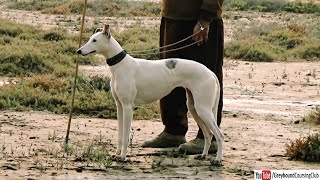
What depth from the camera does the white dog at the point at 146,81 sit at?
25.1 ft

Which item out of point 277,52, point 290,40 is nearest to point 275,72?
point 277,52

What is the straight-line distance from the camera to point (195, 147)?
8.36 meters

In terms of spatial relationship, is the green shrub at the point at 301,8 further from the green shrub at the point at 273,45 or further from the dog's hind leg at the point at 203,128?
the dog's hind leg at the point at 203,128

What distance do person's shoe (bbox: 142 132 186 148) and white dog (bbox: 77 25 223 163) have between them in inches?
35.7

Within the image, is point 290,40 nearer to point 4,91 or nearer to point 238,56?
point 238,56

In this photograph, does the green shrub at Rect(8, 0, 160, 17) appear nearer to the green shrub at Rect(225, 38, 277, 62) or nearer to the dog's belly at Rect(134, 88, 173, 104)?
the green shrub at Rect(225, 38, 277, 62)

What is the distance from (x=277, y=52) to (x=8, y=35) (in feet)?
23.0

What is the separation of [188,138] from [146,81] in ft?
6.70

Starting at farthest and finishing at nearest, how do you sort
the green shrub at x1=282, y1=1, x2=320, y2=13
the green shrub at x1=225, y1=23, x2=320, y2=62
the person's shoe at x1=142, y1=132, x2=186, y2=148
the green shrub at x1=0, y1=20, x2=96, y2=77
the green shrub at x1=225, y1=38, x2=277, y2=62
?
the green shrub at x1=282, y1=1, x2=320, y2=13
the green shrub at x1=225, y1=23, x2=320, y2=62
the green shrub at x1=225, y1=38, x2=277, y2=62
the green shrub at x1=0, y1=20, x2=96, y2=77
the person's shoe at x1=142, y1=132, x2=186, y2=148

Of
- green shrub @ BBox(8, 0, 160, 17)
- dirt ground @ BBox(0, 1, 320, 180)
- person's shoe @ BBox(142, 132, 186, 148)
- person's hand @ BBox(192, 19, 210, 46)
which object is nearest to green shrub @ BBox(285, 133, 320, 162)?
dirt ground @ BBox(0, 1, 320, 180)

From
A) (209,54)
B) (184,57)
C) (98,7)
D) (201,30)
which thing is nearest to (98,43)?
(201,30)

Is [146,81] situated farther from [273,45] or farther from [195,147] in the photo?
[273,45]

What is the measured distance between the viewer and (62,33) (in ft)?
68.5

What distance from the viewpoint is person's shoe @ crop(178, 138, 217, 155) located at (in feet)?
27.3
